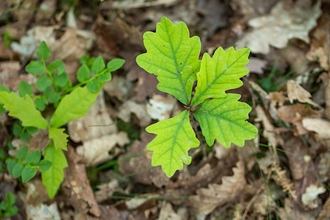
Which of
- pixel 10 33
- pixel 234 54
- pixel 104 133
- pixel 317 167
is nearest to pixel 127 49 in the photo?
pixel 104 133

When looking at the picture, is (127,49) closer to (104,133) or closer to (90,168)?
(104,133)

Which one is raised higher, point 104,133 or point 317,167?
point 104,133

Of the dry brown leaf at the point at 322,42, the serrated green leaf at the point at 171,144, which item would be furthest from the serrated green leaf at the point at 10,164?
the dry brown leaf at the point at 322,42

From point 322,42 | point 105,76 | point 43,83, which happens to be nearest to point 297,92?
point 322,42

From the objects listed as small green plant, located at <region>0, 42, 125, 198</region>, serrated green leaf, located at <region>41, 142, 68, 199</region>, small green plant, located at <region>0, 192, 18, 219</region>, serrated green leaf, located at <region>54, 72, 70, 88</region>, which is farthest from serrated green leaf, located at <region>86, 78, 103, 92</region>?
small green plant, located at <region>0, 192, 18, 219</region>

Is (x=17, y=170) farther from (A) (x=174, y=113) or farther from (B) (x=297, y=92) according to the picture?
(B) (x=297, y=92)

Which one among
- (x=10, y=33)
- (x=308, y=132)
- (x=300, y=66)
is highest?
(x=10, y=33)

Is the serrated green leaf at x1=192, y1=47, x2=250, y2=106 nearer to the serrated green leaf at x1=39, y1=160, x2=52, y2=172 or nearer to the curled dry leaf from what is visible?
the curled dry leaf
